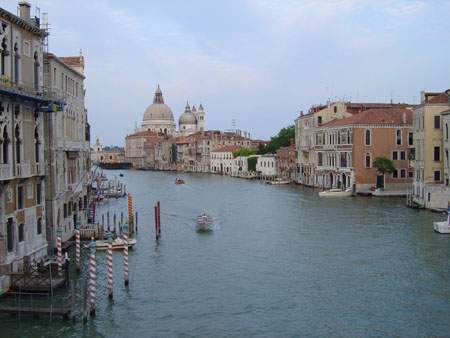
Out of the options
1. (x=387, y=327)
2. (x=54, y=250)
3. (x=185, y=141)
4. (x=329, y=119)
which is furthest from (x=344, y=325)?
(x=185, y=141)

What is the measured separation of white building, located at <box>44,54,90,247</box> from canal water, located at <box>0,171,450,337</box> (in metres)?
1.76

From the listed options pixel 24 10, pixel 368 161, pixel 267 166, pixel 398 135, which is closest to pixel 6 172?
pixel 24 10

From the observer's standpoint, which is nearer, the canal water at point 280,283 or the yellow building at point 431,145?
the canal water at point 280,283

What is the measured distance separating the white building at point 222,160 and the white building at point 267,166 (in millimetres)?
10836

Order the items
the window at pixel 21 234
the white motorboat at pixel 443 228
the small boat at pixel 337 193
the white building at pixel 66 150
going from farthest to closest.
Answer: the small boat at pixel 337 193, the white motorboat at pixel 443 228, the white building at pixel 66 150, the window at pixel 21 234

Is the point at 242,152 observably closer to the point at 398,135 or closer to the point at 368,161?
the point at 368,161

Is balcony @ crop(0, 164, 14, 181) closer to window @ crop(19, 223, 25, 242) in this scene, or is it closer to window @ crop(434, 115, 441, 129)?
window @ crop(19, 223, 25, 242)

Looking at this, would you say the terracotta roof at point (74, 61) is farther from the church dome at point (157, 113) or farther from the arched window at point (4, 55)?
the church dome at point (157, 113)

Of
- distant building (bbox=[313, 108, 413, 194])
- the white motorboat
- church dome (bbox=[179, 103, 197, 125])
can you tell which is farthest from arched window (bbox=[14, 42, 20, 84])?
church dome (bbox=[179, 103, 197, 125])

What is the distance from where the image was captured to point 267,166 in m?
66.4

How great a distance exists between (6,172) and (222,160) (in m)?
70.1

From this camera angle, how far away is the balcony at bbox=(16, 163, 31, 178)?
13.3 m

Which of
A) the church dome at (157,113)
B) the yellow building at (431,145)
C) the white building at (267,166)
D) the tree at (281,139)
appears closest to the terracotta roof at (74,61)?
the yellow building at (431,145)

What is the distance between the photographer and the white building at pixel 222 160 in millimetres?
80312
